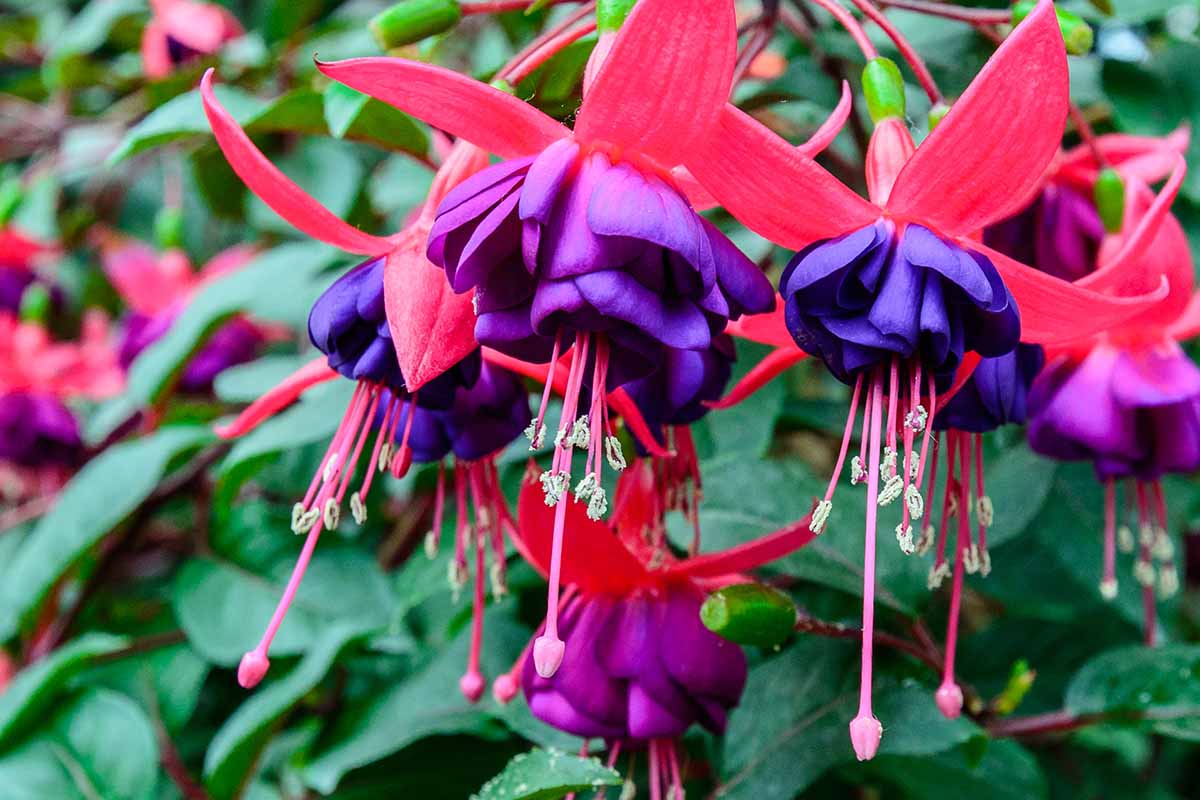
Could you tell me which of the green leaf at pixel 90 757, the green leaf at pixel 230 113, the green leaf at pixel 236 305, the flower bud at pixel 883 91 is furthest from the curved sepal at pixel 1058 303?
the green leaf at pixel 90 757

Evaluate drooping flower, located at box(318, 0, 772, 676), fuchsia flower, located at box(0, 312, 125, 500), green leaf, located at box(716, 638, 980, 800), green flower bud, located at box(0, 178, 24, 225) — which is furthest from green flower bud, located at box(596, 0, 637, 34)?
green flower bud, located at box(0, 178, 24, 225)

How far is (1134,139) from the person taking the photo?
0.99 metres

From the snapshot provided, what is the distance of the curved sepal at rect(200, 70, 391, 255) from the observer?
60cm

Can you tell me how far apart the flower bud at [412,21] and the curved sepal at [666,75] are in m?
0.30

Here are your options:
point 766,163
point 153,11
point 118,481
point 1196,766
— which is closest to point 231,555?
point 118,481

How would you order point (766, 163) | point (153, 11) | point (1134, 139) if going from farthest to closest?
point (153, 11)
point (1134, 139)
point (766, 163)

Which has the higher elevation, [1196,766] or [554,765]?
[554,765]

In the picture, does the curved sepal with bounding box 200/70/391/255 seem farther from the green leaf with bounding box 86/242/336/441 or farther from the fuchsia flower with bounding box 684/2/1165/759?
the green leaf with bounding box 86/242/336/441

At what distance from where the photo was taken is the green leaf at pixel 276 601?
Answer: 1.13 m

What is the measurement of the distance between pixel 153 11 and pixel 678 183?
64.5 inches

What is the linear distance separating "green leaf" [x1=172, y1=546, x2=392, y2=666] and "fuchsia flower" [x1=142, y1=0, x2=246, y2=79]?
87cm

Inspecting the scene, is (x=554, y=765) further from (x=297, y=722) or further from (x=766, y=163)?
(x=297, y=722)

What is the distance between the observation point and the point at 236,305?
120 centimetres

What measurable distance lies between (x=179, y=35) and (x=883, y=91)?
1.40 metres
